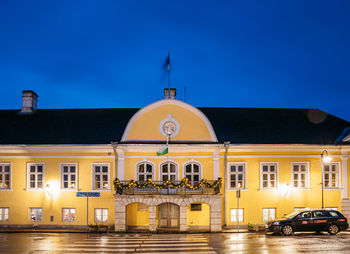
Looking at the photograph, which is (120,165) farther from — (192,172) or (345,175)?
(345,175)

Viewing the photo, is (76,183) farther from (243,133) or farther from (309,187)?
(309,187)

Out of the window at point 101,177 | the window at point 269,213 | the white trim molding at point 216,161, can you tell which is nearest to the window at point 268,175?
the window at point 269,213

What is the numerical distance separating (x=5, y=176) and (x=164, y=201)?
11.3 metres

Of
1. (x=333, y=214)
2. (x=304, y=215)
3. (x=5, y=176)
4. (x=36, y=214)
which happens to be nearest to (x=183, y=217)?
(x=304, y=215)

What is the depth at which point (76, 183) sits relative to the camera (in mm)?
22953

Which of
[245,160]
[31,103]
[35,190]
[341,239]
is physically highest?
[31,103]

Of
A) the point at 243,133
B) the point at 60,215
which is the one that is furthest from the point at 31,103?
the point at 243,133

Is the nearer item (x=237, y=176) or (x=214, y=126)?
(x=237, y=176)

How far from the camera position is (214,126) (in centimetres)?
2541

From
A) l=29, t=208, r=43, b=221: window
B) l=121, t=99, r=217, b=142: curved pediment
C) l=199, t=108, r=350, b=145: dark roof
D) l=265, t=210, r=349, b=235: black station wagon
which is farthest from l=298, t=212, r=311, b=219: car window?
l=29, t=208, r=43, b=221: window

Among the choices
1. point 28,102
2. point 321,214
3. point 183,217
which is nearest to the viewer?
point 321,214

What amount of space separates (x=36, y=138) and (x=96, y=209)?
6.64m

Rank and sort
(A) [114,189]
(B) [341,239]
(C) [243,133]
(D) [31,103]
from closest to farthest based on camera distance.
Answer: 1. (B) [341,239]
2. (A) [114,189]
3. (C) [243,133]
4. (D) [31,103]

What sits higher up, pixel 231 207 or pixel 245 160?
pixel 245 160
